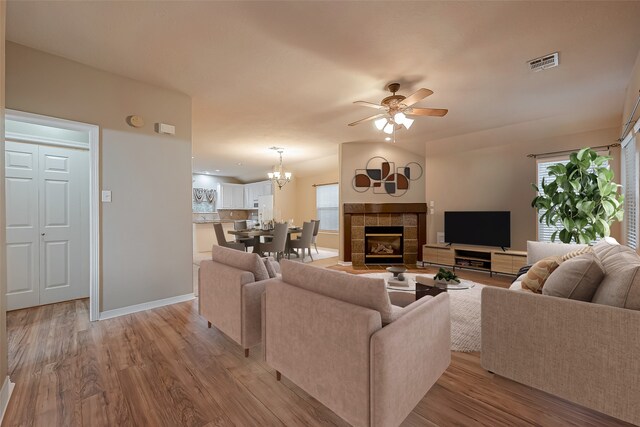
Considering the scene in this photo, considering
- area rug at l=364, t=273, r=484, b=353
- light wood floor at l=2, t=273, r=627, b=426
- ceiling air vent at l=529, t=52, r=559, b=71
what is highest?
ceiling air vent at l=529, t=52, r=559, b=71

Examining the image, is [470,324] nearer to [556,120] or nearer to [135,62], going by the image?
[556,120]

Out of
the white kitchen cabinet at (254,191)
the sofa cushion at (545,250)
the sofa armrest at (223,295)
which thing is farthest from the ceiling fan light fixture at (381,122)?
the white kitchen cabinet at (254,191)

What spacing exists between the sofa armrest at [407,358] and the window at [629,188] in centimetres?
295

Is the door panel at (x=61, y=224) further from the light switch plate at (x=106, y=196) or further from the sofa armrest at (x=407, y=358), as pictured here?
the sofa armrest at (x=407, y=358)

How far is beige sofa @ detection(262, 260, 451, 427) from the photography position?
125 cm

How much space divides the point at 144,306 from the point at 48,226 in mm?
1586

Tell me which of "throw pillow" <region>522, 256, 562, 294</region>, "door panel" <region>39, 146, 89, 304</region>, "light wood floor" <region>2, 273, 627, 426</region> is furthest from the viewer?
"door panel" <region>39, 146, 89, 304</region>

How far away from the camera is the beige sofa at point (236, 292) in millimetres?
2098

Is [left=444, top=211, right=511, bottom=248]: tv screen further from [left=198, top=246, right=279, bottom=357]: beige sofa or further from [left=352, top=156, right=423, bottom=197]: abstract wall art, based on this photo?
[left=198, top=246, right=279, bottom=357]: beige sofa

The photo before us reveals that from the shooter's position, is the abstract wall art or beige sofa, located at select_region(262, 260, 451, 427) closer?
beige sofa, located at select_region(262, 260, 451, 427)

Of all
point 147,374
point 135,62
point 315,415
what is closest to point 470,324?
point 315,415

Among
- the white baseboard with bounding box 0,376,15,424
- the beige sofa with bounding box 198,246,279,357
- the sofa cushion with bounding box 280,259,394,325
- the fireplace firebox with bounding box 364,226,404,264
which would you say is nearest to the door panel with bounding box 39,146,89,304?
the white baseboard with bounding box 0,376,15,424

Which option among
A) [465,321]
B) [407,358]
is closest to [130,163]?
[407,358]

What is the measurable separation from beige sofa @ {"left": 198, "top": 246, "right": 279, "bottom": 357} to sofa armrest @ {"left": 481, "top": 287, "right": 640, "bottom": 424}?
1.60 meters
